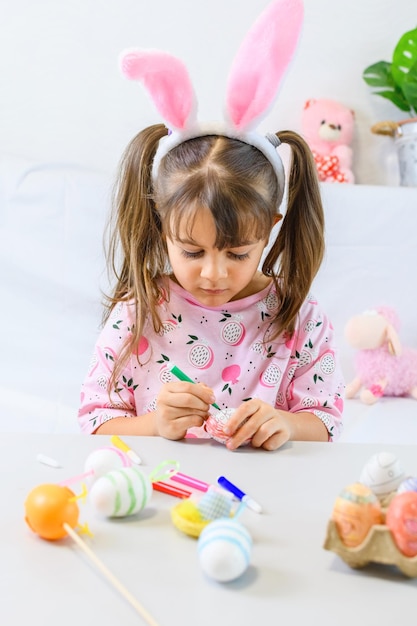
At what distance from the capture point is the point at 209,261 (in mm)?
961

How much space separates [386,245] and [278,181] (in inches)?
39.3

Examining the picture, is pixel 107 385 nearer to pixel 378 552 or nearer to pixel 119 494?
pixel 119 494

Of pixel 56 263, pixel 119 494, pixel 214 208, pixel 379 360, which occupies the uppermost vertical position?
pixel 214 208

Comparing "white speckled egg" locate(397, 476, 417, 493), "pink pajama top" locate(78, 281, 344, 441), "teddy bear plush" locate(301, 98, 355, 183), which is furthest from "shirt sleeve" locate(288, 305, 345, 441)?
"teddy bear plush" locate(301, 98, 355, 183)

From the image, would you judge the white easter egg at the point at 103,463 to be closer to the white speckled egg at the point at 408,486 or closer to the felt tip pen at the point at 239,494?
the felt tip pen at the point at 239,494

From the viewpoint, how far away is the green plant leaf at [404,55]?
202 centimetres

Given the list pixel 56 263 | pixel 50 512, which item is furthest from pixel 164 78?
pixel 56 263

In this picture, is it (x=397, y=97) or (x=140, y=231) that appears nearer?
(x=140, y=231)

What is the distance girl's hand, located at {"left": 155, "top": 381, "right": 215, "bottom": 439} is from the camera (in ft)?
2.83

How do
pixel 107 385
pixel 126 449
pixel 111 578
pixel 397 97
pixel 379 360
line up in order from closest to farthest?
1. pixel 111 578
2. pixel 126 449
3. pixel 107 385
4. pixel 379 360
5. pixel 397 97

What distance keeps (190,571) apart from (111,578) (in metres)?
0.06

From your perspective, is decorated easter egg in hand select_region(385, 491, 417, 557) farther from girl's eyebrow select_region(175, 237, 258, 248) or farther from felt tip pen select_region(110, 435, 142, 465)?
girl's eyebrow select_region(175, 237, 258, 248)

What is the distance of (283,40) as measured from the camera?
36.8 inches

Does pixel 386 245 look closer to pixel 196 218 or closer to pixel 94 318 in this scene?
pixel 94 318
